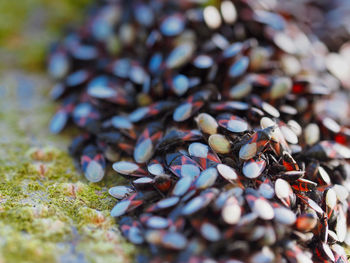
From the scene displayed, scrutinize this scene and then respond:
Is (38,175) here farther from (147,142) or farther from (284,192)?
(284,192)

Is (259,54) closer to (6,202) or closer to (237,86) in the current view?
(237,86)

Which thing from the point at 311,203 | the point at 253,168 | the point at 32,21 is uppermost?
the point at 32,21

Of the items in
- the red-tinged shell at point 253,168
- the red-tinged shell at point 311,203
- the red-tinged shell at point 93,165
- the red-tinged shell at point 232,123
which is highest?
the red-tinged shell at point 232,123

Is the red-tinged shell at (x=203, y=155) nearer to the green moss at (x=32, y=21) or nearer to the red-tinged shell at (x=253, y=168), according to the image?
the red-tinged shell at (x=253, y=168)

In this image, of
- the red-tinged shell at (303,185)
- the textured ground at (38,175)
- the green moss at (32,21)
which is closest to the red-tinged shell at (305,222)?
the red-tinged shell at (303,185)

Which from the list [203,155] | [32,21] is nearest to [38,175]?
[203,155]
